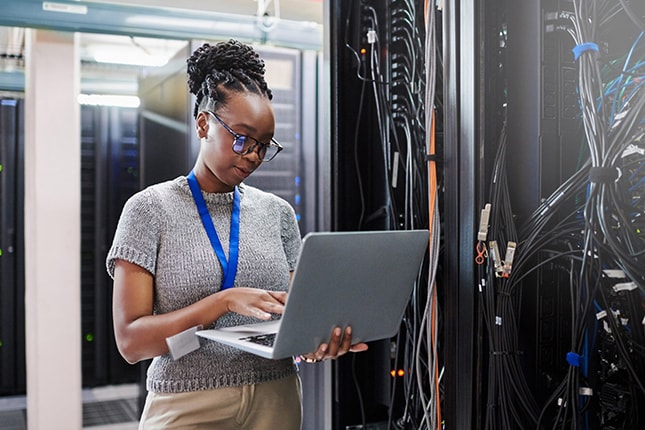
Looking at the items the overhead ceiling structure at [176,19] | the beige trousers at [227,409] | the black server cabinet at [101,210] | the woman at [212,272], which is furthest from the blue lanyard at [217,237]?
the black server cabinet at [101,210]

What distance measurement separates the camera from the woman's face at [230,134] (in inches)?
50.6

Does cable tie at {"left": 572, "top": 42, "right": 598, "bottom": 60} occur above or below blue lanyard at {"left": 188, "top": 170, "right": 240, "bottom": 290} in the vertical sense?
above

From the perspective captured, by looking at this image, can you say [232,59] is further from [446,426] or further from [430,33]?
[446,426]

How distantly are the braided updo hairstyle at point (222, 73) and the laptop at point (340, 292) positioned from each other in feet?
1.46

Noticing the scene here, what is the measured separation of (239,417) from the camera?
49.5 inches

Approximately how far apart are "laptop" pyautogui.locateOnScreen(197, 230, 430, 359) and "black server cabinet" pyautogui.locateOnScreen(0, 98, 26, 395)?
12.1ft

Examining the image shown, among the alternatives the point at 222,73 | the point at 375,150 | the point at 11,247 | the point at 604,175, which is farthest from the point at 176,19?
the point at 11,247

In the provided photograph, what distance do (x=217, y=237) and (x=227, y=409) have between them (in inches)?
13.2

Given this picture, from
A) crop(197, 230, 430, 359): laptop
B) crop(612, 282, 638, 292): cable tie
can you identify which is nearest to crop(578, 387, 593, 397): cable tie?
crop(612, 282, 638, 292): cable tie

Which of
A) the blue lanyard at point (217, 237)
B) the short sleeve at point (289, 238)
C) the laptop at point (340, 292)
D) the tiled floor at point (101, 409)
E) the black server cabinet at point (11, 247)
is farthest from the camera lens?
the black server cabinet at point (11, 247)

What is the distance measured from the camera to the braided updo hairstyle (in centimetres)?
131

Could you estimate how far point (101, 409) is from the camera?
412 centimetres

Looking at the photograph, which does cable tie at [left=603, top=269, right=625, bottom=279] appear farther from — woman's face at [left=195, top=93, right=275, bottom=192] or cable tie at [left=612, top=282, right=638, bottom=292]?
woman's face at [left=195, top=93, right=275, bottom=192]

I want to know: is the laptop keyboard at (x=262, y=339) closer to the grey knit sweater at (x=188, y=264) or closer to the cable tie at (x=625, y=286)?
the grey knit sweater at (x=188, y=264)
